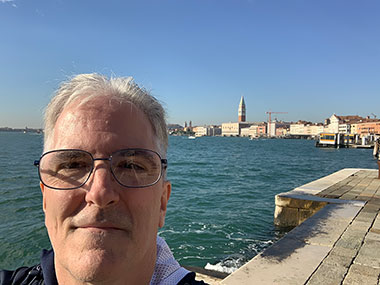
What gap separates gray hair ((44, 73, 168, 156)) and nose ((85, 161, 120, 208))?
0.25 m

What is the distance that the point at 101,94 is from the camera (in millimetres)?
1033

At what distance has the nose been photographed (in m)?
0.90

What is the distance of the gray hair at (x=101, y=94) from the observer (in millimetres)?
1049

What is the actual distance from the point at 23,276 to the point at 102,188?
0.55 meters

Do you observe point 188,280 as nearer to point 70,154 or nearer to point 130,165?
point 130,165

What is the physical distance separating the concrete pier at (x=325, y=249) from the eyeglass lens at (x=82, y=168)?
2.32m

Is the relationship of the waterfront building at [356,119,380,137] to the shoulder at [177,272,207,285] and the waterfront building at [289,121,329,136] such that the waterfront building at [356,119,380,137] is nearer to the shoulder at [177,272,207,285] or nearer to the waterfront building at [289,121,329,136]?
the waterfront building at [289,121,329,136]

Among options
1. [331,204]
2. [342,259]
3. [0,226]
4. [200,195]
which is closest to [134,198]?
[342,259]

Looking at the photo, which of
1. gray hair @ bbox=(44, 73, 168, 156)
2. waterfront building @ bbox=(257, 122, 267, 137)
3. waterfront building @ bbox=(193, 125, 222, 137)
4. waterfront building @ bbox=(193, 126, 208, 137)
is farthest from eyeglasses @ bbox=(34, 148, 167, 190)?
waterfront building @ bbox=(193, 126, 208, 137)

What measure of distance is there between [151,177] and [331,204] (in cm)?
625

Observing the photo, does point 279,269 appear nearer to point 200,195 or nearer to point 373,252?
point 373,252

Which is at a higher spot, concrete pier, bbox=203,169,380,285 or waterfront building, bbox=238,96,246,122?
waterfront building, bbox=238,96,246,122

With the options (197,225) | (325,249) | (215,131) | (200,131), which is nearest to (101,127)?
(325,249)

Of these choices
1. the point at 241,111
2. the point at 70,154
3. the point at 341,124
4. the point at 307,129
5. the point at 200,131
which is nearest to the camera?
the point at 70,154
